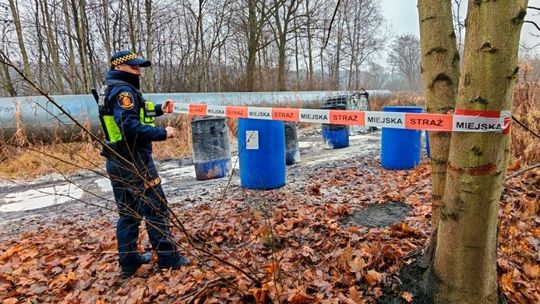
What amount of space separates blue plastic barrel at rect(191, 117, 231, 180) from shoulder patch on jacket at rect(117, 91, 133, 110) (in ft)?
9.56

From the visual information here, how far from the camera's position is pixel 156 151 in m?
8.90

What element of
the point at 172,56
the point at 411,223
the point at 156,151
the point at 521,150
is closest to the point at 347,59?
the point at 172,56

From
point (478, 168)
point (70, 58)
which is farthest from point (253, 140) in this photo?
point (70, 58)

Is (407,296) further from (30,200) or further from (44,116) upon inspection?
(44,116)

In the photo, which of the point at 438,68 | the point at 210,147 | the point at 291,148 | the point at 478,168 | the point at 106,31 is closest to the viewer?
the point at 478,168

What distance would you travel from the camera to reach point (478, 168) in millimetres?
1740

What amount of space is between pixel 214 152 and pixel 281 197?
179 centimetres

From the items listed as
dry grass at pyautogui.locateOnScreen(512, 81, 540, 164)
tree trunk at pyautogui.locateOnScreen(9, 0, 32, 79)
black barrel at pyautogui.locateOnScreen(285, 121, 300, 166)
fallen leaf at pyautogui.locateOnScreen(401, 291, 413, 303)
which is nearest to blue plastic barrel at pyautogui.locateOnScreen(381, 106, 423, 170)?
dry grass at pyautogui.locateOnScreen(512, 81, 540, 164)

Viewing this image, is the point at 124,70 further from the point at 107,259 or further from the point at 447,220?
the point at 447,220

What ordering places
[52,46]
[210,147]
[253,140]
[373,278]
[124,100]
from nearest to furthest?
[373,278] < [124,100] < [253,140] < [210,147] < [52,46]

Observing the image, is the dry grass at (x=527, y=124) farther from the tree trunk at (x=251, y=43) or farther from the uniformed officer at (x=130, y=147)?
the tree trunk at (x=251, y=43)

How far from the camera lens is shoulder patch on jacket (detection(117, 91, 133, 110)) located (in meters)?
2.81

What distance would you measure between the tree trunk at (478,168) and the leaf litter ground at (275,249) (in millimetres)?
344

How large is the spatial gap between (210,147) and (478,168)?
4649mm
